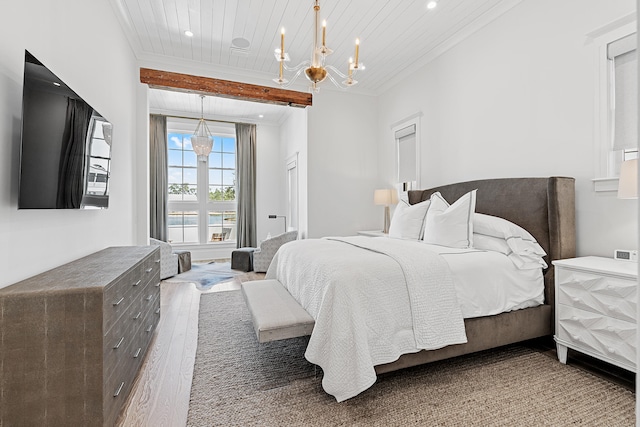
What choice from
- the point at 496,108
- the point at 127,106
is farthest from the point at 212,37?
the point at 496,108

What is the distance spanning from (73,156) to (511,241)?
3017mm

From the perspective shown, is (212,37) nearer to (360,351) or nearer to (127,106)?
(127,106)

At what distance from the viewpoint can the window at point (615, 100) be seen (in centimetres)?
210

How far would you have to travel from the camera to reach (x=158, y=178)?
6.00m

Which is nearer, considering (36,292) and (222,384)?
(36,292)

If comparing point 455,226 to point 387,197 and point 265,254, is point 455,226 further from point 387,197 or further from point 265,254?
point 265,254

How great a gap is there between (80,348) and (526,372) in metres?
2.51

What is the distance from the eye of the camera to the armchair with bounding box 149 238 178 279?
180 inches

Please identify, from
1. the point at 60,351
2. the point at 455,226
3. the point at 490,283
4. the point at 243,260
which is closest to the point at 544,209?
the point at 455,226

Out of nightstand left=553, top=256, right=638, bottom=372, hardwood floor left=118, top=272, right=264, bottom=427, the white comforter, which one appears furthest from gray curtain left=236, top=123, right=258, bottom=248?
nightstand left=553, top=256, right=638, bottom=372

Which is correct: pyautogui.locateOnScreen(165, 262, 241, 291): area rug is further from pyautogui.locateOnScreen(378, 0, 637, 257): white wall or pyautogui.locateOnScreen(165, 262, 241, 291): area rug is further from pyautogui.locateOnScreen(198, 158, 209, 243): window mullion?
pyautogui.locateOnScreen(378, 0, 637, 257): white wall

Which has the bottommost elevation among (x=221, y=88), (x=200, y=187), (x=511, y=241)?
(x=511, y=241)

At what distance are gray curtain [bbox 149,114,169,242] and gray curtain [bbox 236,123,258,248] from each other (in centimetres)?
143

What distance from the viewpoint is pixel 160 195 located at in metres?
6.01
